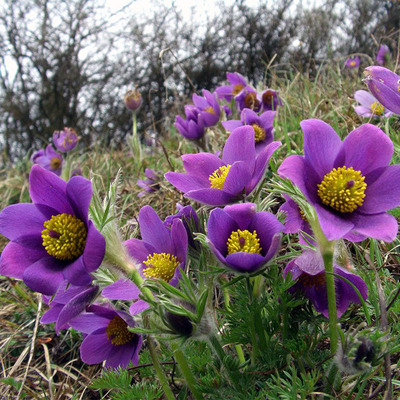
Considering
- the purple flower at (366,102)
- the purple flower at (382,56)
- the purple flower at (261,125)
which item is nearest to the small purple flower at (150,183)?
the purple flower at (261,125)

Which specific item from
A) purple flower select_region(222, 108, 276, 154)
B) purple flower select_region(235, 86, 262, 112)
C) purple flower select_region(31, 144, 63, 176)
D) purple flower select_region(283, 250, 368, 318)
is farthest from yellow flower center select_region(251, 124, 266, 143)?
purple flower select_region(31, 144, 63, 176)

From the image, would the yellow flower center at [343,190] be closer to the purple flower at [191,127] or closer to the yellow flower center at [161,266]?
the yellow flower center at [161,266]

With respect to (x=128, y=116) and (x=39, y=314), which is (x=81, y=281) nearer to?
(x=39, y=314)

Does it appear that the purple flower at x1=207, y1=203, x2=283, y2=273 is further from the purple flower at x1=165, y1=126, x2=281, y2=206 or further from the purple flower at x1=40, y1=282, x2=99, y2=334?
the purple flower at x1=40, y1=282, x2=99, y2=334

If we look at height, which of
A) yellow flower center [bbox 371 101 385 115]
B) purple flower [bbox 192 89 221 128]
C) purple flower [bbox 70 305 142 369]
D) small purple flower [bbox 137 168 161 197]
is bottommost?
small purple flower [bbox 137 168 161 197]

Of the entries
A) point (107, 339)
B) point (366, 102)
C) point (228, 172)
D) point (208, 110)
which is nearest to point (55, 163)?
point (208, 110)

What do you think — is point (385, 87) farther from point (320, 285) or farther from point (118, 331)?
point (118, 331)

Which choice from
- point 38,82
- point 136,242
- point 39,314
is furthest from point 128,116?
point 136,242
